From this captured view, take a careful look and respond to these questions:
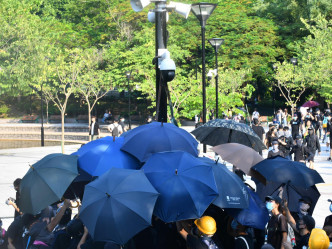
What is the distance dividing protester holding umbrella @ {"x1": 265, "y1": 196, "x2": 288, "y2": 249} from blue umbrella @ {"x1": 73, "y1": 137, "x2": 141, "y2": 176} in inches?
75.5

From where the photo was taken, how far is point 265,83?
55844 mm

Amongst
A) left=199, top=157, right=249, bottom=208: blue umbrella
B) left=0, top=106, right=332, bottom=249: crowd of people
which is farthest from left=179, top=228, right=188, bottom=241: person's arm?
left=199, top=157, right=249, bottom=208: blue umbrella

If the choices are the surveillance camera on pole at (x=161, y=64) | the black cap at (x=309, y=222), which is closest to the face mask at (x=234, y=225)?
the black cap at (x=309, y=222)

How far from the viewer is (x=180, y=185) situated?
649 cm

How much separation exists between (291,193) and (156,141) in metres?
2.26

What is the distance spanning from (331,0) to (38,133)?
92.9 feet

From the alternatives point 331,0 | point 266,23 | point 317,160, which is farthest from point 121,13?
point 317,160

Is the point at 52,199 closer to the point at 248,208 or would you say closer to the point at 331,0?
the point at 248,208

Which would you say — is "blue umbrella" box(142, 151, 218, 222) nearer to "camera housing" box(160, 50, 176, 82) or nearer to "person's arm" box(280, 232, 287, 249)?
"person's arm" box(280, 232, 287, 249)

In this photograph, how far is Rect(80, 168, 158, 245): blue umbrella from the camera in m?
6.02

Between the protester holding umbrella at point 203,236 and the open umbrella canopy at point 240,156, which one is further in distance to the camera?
the open umbrella canopy at point 240,156

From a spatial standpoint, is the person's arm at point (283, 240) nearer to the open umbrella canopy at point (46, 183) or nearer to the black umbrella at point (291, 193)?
the black umbrella at point (291, 193)

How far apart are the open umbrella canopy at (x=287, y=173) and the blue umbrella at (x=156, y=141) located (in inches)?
42.3

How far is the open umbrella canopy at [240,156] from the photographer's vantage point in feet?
30.5
